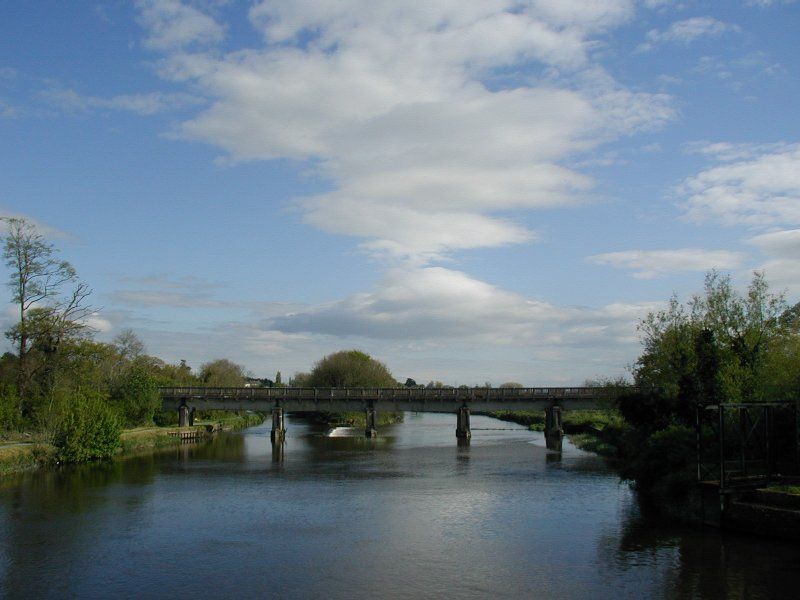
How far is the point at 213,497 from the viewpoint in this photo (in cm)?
4506

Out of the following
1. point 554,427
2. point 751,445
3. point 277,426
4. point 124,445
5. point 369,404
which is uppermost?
point 369,404

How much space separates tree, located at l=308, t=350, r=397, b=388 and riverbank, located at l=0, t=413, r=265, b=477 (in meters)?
21.0

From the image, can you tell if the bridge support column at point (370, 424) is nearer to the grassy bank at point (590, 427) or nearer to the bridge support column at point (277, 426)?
the bridge support column at point (277, 426)

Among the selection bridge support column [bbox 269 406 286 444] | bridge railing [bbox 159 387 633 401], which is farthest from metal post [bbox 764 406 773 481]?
bridge support column [bbox 269 406 286 444]

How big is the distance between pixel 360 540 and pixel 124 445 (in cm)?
4859

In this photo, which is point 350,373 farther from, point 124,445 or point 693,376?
point 693,376

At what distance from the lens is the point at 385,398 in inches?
3767

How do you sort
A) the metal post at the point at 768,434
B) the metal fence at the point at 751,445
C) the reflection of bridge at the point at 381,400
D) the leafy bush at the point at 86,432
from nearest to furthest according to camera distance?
the metal post at the point at 768,434
the metal fence at the point at 751,445
the leafy bush at the point at 86,432
the reflection of bridge at the point at 381,400

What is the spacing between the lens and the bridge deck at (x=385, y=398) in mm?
94062

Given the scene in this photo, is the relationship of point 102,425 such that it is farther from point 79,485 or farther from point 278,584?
point 278,584

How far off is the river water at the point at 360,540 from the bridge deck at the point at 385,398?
3694 centimetres

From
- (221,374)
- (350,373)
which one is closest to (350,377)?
(350,373)

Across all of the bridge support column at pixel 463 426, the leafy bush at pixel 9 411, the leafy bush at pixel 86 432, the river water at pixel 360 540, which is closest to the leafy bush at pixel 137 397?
the leafy bush at pixel 86 432

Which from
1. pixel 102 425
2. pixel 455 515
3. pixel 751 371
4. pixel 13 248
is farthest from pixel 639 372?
pixel 13 248
